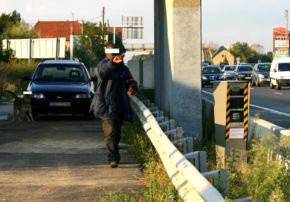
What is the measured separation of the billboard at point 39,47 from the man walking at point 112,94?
30.2m

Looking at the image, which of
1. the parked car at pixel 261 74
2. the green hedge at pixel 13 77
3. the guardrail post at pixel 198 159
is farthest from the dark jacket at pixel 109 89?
the parked car at pixel 261 74

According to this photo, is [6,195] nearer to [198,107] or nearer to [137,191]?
[137,191]

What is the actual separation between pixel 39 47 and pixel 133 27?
6928 centimetres

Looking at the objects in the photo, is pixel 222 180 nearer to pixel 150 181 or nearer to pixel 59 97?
pixel 150 181

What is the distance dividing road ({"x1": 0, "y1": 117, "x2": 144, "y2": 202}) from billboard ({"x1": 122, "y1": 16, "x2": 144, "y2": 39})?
93774 millimetres

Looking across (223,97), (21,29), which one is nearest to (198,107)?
(223,97)

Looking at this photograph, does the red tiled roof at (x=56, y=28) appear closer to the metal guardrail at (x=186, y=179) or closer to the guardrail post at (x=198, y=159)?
the guardrail post at (x=198, y=159)

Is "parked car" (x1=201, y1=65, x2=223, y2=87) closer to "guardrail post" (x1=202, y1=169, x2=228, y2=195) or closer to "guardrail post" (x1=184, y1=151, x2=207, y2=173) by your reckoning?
"guardrail post" (x1=184, y1=151, x2=207, y2=173)

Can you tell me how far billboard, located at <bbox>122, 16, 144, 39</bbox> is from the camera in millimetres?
108306

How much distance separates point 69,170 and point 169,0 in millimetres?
4501

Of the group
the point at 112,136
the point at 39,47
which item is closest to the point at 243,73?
the point at 39,47

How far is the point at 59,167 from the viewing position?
31.4 ft

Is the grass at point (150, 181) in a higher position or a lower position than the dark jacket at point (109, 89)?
lower

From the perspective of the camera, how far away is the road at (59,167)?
301 inches
